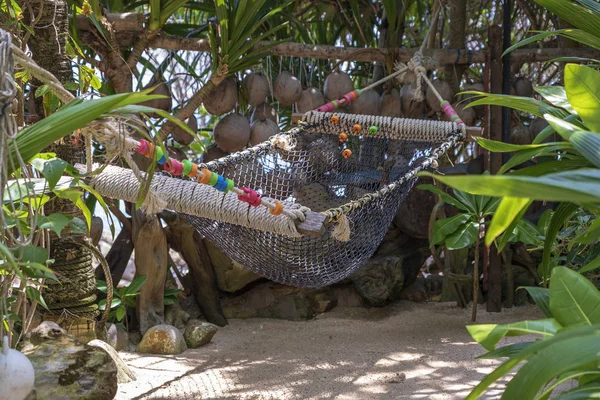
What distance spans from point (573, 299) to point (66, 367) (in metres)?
1.07

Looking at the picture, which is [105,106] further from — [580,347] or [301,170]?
[301,170]

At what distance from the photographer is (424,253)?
3480 mm

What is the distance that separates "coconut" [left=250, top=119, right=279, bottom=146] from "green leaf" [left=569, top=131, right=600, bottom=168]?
215 cm

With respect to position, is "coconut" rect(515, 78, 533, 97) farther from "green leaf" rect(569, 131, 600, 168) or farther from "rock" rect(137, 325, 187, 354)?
"green leaf" rect(569, 131, 600, 168)

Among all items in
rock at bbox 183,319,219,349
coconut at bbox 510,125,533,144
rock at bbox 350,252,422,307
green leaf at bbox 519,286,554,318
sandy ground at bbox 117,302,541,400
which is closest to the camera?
green leaf at bbox 519,286,554,318

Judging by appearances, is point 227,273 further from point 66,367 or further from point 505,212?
point 505,212

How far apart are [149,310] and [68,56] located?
1.17m

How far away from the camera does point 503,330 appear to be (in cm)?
94

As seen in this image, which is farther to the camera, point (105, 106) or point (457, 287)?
point (457, 287)

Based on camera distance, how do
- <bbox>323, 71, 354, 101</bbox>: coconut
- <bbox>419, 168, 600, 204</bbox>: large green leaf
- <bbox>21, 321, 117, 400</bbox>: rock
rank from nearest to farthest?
<bbox>419, 168, 600, 204</bbox>: large green leaf < <bbox>21, 321, 117, 400</bbox>: rock < <bbox>323, 71, 354, 101</bbox>: coconut

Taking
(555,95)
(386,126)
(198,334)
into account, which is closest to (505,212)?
(555,95)

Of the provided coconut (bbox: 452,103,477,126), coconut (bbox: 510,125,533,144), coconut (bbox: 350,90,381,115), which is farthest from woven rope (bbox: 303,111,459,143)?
coconut (bbox: 510,125,533,144)

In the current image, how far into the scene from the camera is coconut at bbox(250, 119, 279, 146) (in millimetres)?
2906

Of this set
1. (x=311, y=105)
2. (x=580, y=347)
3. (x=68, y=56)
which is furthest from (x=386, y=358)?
(x=580, y=347)
